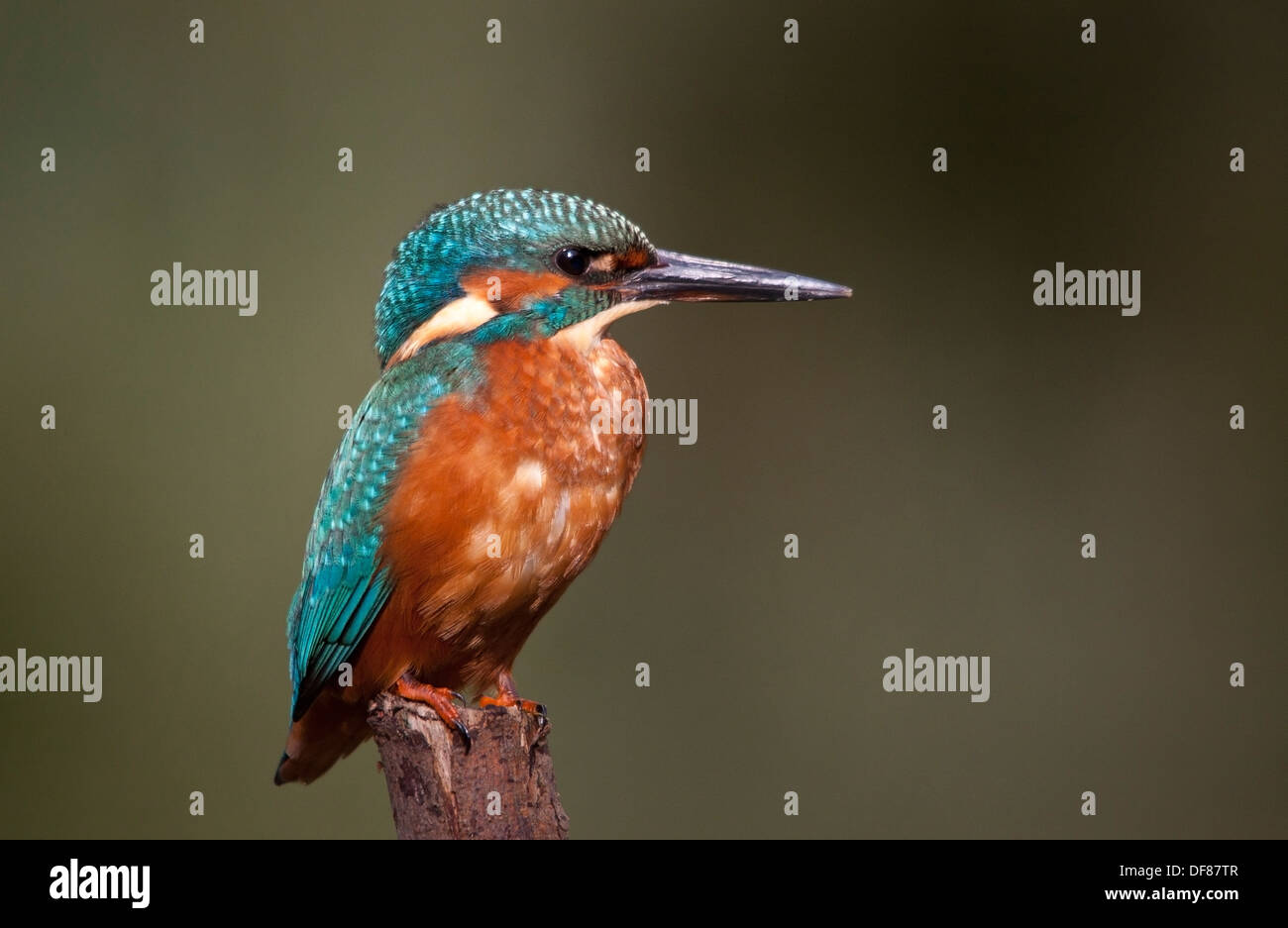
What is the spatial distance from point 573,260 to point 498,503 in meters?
0.48

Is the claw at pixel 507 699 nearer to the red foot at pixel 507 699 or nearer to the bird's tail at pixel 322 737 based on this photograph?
the red foot at pixel 507 699

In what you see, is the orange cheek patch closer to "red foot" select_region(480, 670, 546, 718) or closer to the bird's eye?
the bird's eye

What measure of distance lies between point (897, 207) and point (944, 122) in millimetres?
355

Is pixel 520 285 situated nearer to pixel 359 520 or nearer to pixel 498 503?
pixel 498 503

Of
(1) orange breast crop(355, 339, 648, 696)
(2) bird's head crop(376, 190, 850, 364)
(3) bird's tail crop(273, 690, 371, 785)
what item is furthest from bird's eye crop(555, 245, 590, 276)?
(3) bird's tail crop(273, 690, 371, 785)

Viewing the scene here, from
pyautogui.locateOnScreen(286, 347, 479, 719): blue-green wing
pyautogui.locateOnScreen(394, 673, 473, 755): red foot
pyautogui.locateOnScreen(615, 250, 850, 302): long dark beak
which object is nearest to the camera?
pyautogui.locateOnScreen(394, 673, 473, 755): red foot

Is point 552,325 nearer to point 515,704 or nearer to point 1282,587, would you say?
point 515,704

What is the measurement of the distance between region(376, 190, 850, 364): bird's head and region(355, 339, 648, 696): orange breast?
3.2 inches

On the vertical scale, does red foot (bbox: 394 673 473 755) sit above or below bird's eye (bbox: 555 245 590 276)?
below

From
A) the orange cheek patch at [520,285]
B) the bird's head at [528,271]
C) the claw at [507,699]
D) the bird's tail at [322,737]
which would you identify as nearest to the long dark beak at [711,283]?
the bird's head at [528,271]

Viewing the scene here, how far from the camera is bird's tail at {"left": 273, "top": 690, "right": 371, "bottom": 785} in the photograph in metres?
2.96

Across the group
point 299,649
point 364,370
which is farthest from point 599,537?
point 364,370

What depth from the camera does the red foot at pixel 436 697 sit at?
2660 millimetres

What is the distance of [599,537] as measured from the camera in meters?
2.84
